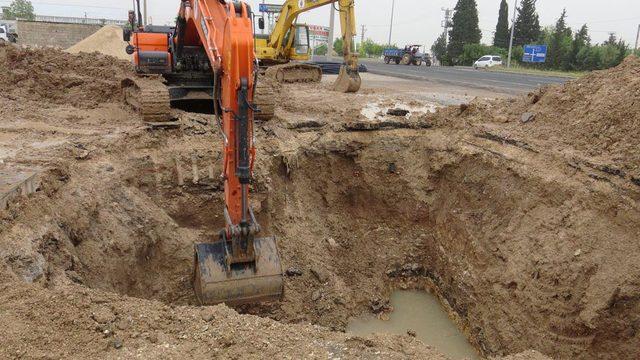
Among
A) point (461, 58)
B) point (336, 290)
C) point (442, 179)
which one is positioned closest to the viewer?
point (336, 290)

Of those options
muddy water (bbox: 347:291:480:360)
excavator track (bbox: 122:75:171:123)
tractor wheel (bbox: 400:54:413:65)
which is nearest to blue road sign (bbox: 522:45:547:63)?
tractor wheel (bbox: 400:54:413:65)

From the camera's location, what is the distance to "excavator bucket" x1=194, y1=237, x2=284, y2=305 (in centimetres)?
505

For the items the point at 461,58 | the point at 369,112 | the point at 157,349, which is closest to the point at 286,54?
the point at 369,112

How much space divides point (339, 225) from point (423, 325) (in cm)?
234

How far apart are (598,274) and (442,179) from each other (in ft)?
11.3

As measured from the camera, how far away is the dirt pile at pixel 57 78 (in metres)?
11.2

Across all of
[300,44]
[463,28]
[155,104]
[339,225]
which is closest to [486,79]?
[300,44]

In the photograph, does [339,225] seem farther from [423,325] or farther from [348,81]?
[348,81]

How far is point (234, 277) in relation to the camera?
5.11 metres

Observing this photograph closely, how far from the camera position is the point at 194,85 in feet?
32.6

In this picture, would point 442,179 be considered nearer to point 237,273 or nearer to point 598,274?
point 598,274

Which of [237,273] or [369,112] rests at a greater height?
[369,112]

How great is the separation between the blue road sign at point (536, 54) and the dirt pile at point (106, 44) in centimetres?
3559

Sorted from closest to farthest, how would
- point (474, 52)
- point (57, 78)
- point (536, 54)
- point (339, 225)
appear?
point (339, 225) → point (57, 78) → point (536, 54) → point (474, 52)
